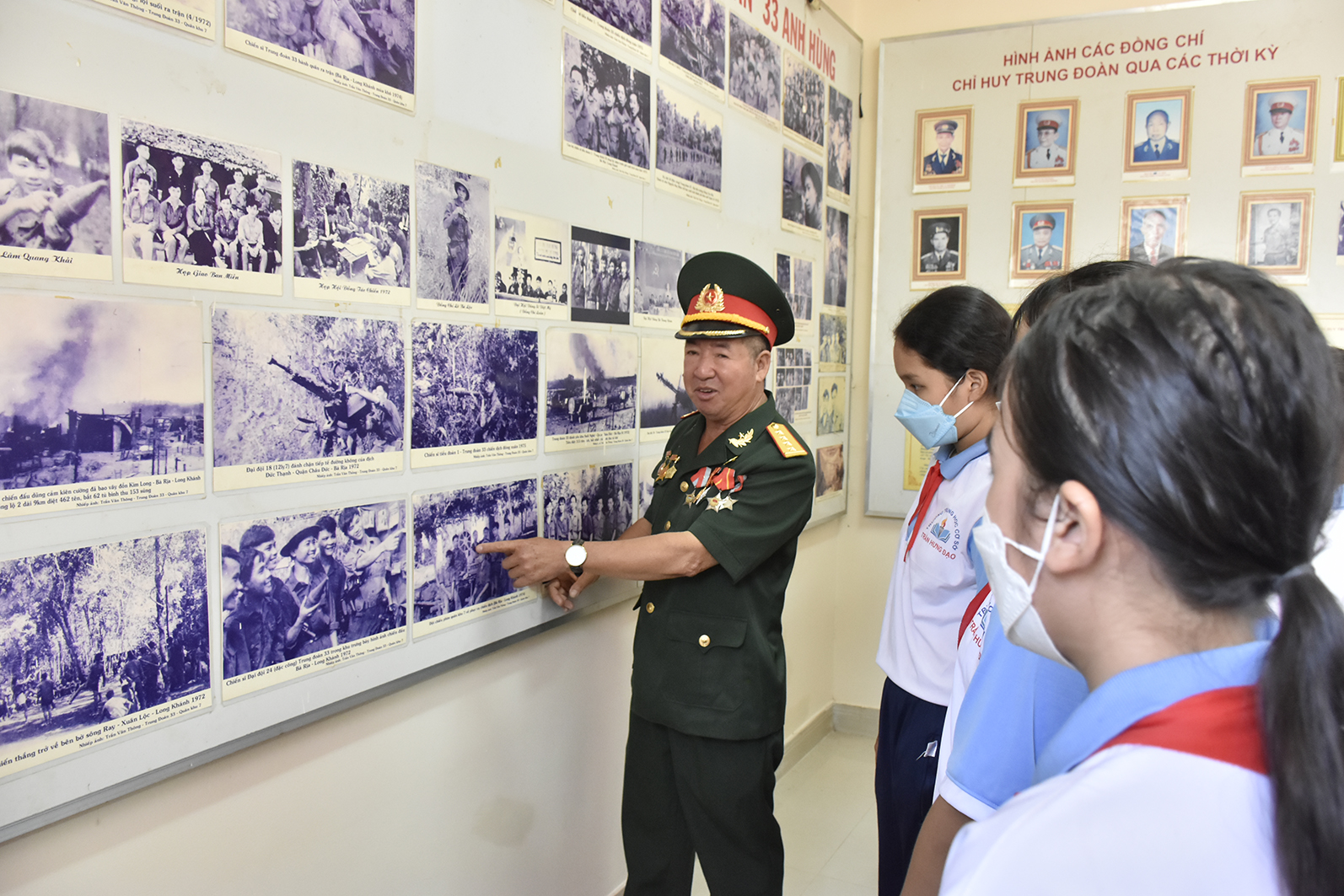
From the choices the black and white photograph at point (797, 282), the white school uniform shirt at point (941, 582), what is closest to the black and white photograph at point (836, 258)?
the black and white photograph at point (797, 282)

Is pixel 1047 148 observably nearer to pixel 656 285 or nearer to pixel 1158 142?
pixel 1158 142

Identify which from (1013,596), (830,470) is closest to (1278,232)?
(830,470)

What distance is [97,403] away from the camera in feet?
3.47

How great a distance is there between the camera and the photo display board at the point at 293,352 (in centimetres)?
102

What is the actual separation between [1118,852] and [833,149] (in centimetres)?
345

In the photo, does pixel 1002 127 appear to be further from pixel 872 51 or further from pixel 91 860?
pixel 91 860

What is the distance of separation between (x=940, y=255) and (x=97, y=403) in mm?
3476

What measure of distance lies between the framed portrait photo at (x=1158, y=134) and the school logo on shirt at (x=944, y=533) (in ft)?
8.41

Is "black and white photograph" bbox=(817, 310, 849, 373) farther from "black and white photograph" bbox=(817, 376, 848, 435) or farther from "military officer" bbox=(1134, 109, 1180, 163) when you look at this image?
"military officer" bbox=(1134, 109, 1180, 163)

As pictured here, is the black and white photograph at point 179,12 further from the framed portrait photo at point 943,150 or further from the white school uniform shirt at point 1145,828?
the framed portrait photo at point 943,150

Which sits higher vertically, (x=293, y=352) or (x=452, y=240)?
(x=452, y=240)

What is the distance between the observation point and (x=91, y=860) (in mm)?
1111

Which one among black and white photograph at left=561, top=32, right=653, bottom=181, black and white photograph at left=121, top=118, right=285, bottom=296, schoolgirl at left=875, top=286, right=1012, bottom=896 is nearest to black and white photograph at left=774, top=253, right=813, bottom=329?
black and white photograph at left=561, top=32, right=653, bottom=181

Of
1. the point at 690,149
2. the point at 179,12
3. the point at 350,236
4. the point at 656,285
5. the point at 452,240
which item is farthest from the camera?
the point at 690,149
